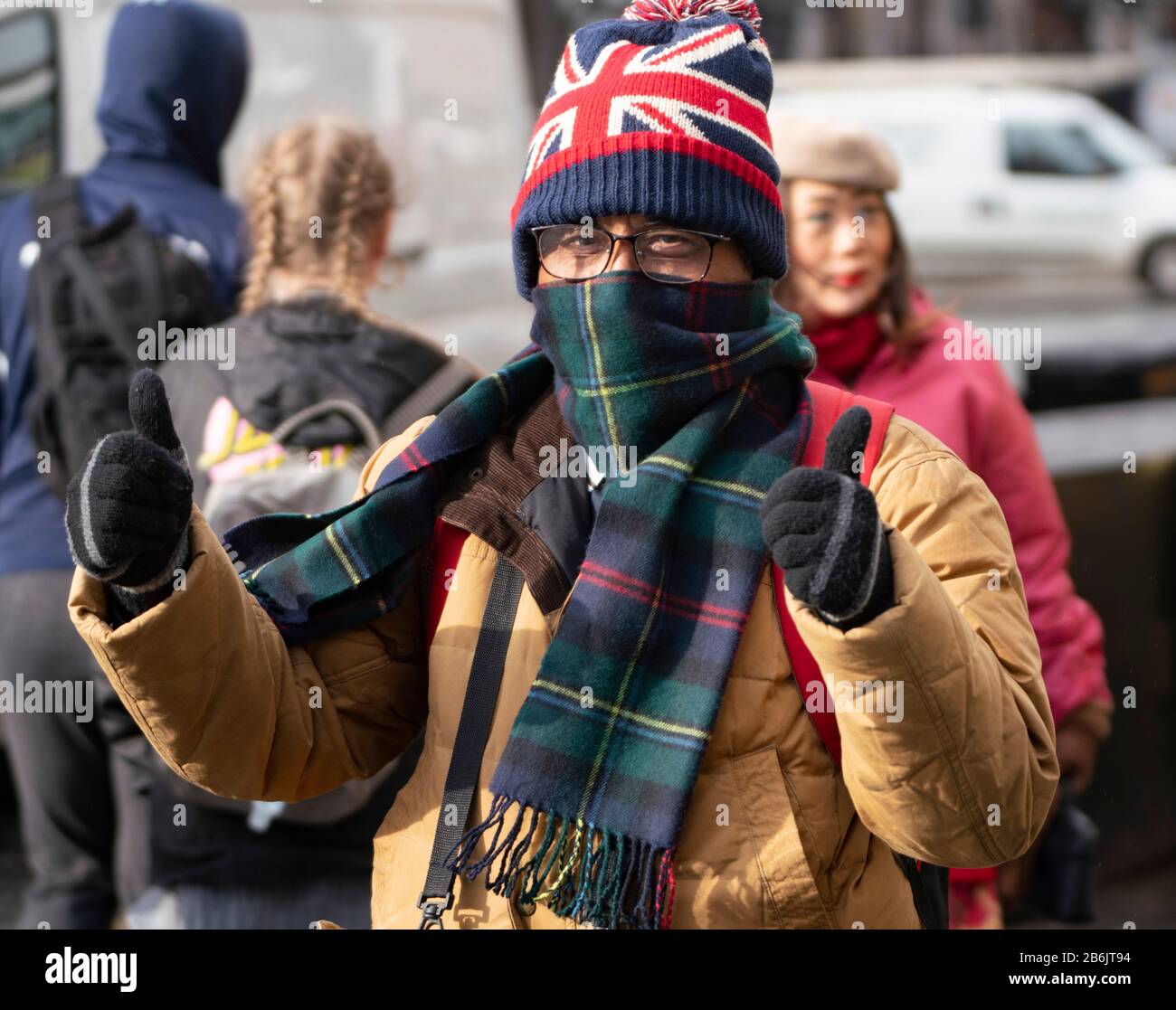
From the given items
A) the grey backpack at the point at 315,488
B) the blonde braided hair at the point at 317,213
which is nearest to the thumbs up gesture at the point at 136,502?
the grey backpack at the point at 315,488

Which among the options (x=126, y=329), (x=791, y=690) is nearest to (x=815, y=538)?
(x=791, y=690)

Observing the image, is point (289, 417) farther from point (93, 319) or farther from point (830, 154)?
point (830, 154)

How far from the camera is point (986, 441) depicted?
3.41m

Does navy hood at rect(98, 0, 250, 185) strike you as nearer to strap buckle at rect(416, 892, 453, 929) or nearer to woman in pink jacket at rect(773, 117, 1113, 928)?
woman in pink jacket at rect(773, 117, 1113, 928)

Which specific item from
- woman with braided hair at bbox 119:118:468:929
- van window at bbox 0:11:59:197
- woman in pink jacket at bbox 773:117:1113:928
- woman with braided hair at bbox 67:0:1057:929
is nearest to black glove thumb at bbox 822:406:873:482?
woman with braided hair at bbox 67:0:1057:929

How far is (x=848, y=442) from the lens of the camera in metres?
1.71

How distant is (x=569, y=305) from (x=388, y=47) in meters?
4.03

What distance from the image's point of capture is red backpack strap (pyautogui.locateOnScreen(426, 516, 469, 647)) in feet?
6.85

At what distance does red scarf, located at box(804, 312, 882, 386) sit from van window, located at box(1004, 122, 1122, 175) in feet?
14.0

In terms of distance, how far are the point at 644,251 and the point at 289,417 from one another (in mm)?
1271

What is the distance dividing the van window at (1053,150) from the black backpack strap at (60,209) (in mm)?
4914

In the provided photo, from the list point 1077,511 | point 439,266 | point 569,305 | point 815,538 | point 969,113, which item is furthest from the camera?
point 969,113

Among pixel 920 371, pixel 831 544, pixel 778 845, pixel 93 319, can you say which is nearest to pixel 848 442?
pixel 831 544
